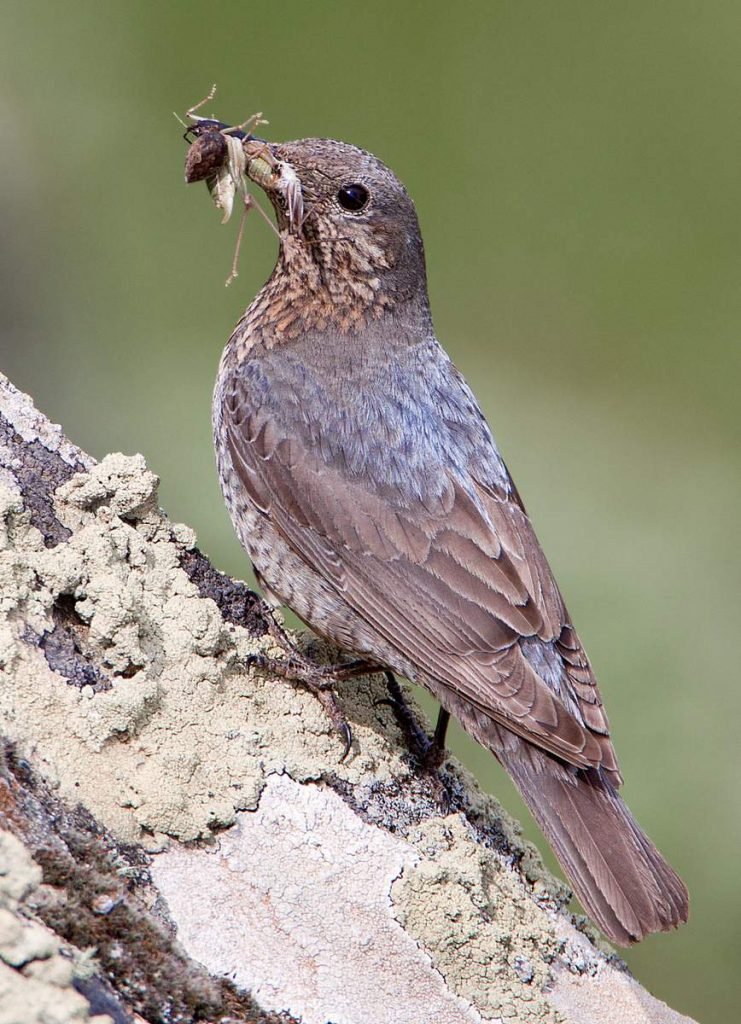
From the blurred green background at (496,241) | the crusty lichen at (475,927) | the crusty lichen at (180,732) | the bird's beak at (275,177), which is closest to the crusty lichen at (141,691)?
the crusty lichen at (180,732)

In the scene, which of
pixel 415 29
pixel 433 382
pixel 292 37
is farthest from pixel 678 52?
pixel 433 382

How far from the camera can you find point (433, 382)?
504 cm

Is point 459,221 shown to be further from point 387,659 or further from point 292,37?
point 387,659

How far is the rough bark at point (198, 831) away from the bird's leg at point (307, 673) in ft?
0.16

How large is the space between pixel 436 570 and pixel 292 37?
4860mm

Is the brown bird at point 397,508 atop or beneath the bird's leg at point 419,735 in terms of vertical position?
atop

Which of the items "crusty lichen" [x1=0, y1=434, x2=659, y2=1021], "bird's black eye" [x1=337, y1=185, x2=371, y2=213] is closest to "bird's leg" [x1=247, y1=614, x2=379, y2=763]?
"crusty lichen" [x1=0, y1=434, x2=659, y2=1021]

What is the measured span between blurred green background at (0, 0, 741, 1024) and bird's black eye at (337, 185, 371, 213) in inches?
122

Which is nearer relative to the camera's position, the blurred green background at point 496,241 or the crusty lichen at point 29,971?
the crusty lichen at point 29,971

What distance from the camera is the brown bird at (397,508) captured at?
13.6ft

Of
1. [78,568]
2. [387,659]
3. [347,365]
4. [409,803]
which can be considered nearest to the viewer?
[78,568]

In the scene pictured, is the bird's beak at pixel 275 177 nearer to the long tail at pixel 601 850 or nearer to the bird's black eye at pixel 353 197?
the bird's black eye at pixel 353 197

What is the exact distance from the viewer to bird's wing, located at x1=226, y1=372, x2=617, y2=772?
4.21 metres

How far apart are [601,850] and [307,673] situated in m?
1.04
